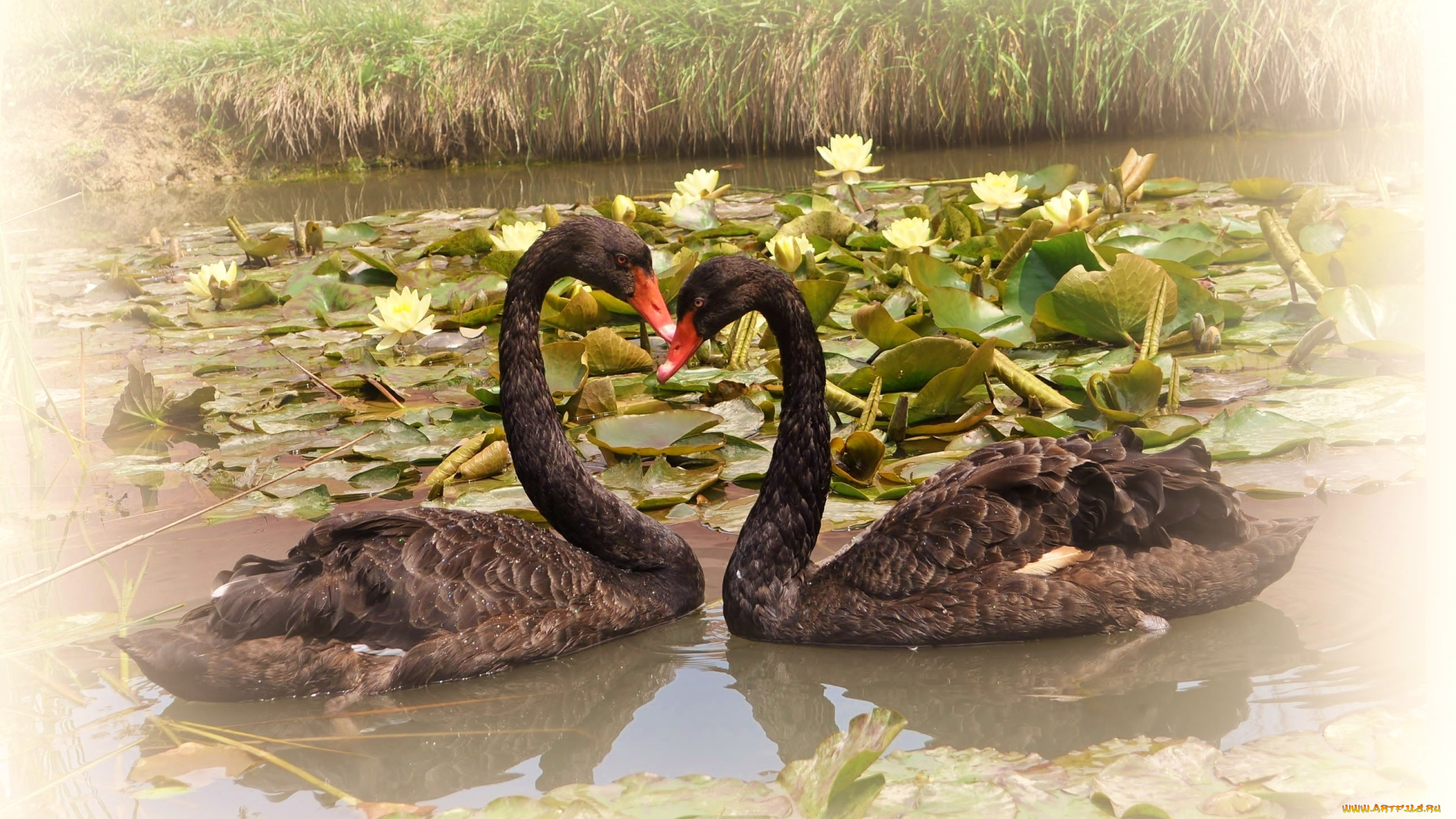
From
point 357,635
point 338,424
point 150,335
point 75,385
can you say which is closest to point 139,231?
point 150,335

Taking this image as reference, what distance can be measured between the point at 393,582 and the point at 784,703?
107 cm

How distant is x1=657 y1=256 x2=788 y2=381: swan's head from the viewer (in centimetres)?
367

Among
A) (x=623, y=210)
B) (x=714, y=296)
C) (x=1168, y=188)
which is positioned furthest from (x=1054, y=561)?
(x=1168, y=188)

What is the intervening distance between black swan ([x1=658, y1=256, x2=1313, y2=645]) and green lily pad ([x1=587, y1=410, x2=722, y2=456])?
0.94m

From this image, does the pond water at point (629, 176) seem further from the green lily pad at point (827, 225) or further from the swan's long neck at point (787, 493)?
the swan's long neck at point (787, 493)

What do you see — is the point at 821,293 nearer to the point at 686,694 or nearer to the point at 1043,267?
the point at 1043,267

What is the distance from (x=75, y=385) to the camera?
235 inches

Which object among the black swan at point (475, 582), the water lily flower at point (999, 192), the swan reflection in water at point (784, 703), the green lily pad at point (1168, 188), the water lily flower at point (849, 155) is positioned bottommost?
the swan reflection in water at point (784, 703)

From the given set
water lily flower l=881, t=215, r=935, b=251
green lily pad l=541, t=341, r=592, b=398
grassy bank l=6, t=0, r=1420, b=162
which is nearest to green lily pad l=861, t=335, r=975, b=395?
green lily pad l=541, t=341, r=592, b=398

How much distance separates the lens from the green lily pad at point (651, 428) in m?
4.52

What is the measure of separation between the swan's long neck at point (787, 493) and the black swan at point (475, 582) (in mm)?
286

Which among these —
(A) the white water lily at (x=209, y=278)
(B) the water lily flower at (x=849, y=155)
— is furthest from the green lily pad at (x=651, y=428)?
(A) the white water lily at (x=209, y=278)

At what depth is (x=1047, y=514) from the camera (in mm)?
3443

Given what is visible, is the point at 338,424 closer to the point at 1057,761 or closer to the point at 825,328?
the point at 825,328
